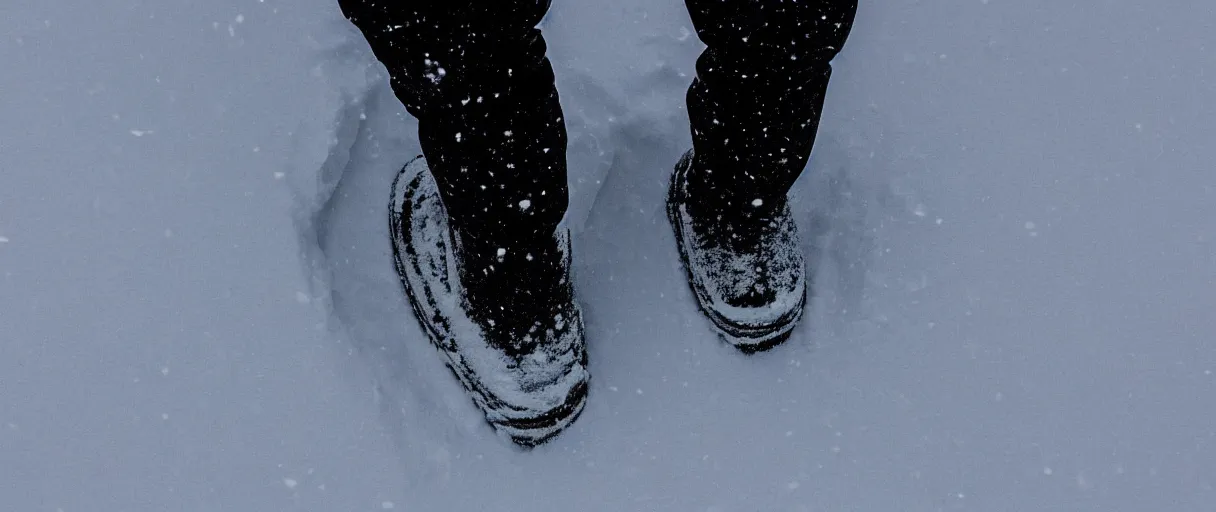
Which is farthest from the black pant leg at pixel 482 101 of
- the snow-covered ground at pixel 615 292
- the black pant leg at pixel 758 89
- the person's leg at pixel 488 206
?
the snow-covered ground at pixel 615 292

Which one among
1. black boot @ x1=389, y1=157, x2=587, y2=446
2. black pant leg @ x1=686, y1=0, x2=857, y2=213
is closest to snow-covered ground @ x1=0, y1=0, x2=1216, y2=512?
black boot @ x1=389, y1=157, x2=587, y2=446

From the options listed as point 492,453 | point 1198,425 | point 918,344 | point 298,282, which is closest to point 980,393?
point 918,344

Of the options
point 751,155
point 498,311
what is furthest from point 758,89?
point 498,311

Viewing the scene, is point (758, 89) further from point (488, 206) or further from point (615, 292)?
point (615, 292)

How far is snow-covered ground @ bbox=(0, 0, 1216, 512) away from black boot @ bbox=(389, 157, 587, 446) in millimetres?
57

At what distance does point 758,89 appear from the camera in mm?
939

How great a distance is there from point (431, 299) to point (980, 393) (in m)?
0.78

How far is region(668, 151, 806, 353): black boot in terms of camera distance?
3.83ft

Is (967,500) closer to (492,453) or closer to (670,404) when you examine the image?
(670,404)

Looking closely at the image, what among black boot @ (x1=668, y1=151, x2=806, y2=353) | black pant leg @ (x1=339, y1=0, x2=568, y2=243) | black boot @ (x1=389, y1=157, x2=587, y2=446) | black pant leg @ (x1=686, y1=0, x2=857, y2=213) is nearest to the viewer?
black pant leg @ (x1=339, y1=0, x2=568, y2=243)

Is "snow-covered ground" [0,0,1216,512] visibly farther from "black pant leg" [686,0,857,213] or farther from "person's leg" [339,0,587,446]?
"black pant leg" [686,0,857,213]

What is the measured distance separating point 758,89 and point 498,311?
1.34ft

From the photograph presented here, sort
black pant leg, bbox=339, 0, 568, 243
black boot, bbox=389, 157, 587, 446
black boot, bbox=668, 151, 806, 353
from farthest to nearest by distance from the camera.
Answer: black boot, bbox=668, 151, 806, 353
black boot, bbox=389, 157, 587, 446
black pant leg, bbox=339, 0, 568, 243

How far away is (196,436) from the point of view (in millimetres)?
1155
